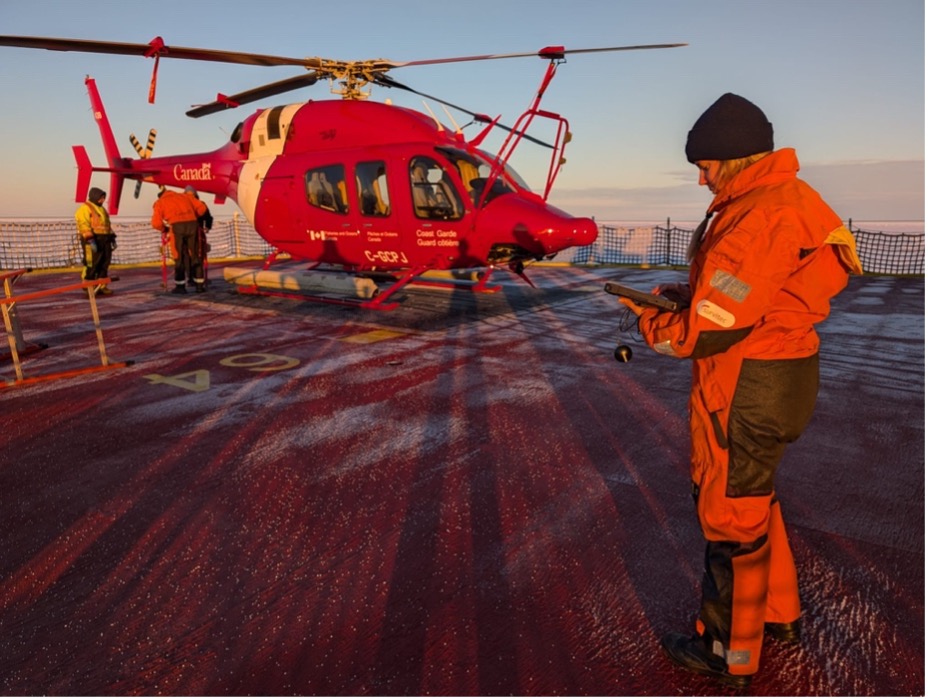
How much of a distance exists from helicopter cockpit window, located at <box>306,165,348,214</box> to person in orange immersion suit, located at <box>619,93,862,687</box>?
29.3 feet

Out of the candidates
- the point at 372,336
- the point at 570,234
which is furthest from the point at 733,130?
the point at 570,234

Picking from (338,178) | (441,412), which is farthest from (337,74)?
(441,412)

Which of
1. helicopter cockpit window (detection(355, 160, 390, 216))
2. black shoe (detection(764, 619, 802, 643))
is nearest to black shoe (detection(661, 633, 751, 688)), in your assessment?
black shoe (detection(764, 619, 802, 643))

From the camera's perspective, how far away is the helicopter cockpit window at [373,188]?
9945 millimetres

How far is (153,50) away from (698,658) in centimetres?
1004

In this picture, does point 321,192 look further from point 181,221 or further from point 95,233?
point 95,233

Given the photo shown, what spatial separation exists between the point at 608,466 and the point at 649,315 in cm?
220

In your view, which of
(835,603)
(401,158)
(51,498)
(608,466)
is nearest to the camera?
(835,603)

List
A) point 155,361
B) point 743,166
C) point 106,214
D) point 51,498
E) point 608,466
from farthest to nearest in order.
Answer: point 106,214
point 155,361
point 608,466
point 51,498
point 743,166

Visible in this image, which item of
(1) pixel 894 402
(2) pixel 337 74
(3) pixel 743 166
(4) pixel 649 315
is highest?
(2) pixel 337 74

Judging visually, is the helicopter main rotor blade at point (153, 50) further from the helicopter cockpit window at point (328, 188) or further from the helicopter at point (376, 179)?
the helicopter cockpit window at point (328, 188)

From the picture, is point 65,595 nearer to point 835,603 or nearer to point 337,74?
point 835,603

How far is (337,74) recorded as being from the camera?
1066 cm

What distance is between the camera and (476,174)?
9.73m
